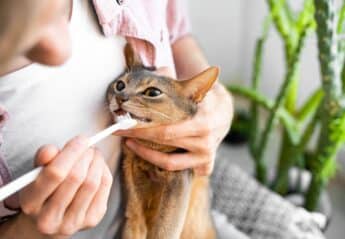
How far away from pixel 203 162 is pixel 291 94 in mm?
674

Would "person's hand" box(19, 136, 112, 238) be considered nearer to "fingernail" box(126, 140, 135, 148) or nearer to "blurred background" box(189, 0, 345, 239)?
"fingernail" box(126, 140, 135, 148)

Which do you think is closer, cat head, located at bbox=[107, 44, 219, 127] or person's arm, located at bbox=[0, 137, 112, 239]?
person's arm, located at bbox=[0, 137, 112, 239]

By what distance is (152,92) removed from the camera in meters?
0.66

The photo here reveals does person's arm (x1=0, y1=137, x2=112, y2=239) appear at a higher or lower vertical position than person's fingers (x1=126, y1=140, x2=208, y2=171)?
higher

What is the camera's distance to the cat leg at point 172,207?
0.72 meters

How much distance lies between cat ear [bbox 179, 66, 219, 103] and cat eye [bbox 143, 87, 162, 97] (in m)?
0.04

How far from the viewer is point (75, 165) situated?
53 cm

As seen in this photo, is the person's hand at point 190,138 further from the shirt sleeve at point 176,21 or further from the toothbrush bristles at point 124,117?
the shirt sleeve at point 176,21

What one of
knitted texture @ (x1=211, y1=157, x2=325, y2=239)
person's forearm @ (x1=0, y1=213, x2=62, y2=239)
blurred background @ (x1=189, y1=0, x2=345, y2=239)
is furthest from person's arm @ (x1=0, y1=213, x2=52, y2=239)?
blurred background @ (x1=189, y1=0, x2=345, y2=239)

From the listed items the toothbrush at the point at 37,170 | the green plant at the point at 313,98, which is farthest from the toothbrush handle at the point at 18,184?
the green plant at the point at 313,98

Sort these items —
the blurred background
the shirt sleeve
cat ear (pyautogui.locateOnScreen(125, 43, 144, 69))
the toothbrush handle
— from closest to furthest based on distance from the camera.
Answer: the toothbrush handle < cat ear (pyautogui.locateOnScreen(125, 43, 144, 69)) < the shirt sleeve < the blurred background

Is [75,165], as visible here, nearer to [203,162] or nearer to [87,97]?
[87,97]

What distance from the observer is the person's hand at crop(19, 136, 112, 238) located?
0.51 metres

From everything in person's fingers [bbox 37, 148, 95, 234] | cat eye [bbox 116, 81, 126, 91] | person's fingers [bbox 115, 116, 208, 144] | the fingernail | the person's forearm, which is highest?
cat eye [bbox 116, 81, 126, 91]
